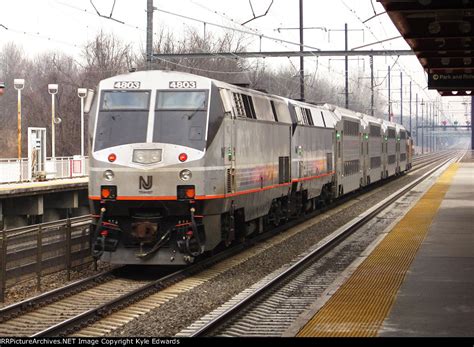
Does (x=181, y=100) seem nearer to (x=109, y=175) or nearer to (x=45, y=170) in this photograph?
(x=109, y=175)

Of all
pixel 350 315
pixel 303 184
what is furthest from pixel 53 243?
pixel 303 184

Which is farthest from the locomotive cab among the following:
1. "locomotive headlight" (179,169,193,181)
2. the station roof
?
the station roof

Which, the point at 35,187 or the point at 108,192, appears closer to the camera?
the point at 108,192

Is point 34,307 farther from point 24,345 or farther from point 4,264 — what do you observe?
point 24,345

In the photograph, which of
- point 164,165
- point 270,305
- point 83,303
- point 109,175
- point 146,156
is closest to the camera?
point 270,305

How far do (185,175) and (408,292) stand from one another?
4325mm

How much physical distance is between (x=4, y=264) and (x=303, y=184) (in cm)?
1233

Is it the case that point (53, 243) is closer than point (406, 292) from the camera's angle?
No

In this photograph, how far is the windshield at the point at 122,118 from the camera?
553 inches

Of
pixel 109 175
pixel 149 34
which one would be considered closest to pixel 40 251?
pixel 109 175

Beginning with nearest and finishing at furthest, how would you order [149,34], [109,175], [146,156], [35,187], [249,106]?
[146,156]
[109,175]
[249,106]
[149,34]
[35,187]

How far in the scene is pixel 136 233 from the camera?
45.2 feet

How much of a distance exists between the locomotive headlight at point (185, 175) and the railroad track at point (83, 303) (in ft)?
5.69

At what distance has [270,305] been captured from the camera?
11.7 meters
